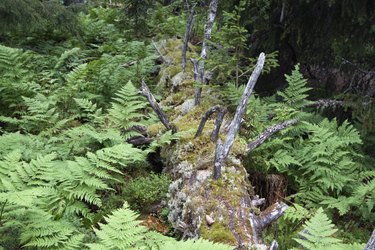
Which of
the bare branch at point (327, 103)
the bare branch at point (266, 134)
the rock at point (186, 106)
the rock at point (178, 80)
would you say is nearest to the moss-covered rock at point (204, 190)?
the bare branch at point (266, 134)

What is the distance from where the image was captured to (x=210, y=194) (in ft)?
15.3

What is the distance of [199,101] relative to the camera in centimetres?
707

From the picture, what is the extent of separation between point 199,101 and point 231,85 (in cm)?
74

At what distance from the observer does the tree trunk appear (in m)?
4.22

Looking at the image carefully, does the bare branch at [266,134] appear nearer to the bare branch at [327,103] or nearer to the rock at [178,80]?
the bare branch at [327,103]

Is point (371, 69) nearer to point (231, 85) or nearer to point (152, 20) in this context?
point (231, 85)

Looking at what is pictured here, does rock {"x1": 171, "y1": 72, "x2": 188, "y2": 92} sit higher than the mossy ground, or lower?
higher

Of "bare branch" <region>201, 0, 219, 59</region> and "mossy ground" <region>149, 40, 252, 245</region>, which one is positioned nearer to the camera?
"mossy ground" <region>149, 40, 252, 245</region>

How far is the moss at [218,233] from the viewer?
4032 mm

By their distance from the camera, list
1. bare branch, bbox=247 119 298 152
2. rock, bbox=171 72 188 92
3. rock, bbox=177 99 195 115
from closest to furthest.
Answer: bare branch, bbox=247 119 298 152
rock, bbox=177 99 195 115
rock, bbox=171 72 188 92

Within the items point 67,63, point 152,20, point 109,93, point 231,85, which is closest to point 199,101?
point 231,85

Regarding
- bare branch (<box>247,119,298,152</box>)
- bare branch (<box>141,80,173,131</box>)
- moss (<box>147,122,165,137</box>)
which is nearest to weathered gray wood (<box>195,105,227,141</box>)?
bare branch (<box>247,119,298,152</box>)

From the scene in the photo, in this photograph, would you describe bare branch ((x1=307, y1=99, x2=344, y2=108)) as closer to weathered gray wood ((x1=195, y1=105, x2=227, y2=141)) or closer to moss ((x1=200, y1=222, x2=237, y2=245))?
weathered gray wood ((x1=195, y1=105, x2=227, y2=141))

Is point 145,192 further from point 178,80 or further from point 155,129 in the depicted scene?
point 178,80
